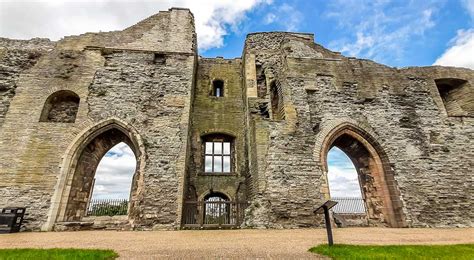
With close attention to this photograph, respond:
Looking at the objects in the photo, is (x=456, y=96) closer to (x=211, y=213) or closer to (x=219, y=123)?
(x=219, y=123)

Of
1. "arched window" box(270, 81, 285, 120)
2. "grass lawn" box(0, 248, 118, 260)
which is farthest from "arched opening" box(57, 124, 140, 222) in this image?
"arched window" box(270, 81, 285, 120)

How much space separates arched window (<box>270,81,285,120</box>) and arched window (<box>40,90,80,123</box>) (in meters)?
8.88

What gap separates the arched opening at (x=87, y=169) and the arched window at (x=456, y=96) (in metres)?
15.6

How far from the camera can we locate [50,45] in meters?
11.6

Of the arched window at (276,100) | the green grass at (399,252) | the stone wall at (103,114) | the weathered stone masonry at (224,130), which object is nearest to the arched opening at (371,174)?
the weathered stone masonry at (224,130)

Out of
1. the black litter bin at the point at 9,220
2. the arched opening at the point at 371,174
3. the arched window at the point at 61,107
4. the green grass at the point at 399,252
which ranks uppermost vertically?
the arched window at the point at 61,107

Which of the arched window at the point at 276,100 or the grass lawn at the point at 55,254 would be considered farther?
the arched window at the point at 276,100

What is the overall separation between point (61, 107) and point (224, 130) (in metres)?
7.36

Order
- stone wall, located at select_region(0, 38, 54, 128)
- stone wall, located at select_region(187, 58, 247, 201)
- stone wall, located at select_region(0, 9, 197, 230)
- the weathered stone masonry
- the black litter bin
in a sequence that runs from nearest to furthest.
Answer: the black litter bin → stone wall, located at select_region(0, 9, 197, 230) → the weathered stone masonry → stone wall, located at select_region(0, 38, 54, 128) → stone wall, located at select_region(187, 58, 247, 201)

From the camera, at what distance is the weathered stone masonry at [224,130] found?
349 inches

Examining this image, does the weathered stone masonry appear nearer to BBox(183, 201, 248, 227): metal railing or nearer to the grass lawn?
BBox(183, 201, 248, 227): metal railing

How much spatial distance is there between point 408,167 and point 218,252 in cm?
938

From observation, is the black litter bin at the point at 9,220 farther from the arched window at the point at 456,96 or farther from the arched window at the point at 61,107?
the arched window at the point at 456,96

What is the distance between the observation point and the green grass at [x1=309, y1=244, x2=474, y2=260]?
12.6ft
